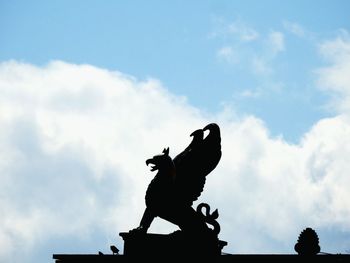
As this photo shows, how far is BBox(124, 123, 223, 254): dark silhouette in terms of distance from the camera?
16219mm

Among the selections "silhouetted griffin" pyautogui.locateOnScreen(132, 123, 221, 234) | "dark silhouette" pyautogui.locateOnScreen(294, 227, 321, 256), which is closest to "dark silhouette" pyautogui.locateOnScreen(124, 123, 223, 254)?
"silhouetted griffin" pyautogui.locateOnScreen(132, 123, 221, 234)

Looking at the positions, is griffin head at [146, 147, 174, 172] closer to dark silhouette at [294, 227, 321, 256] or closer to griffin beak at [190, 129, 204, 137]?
griffin beak at [190, 129, 204, 137]

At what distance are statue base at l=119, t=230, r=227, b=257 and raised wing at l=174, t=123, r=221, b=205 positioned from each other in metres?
0.98

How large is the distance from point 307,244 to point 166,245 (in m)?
3.20

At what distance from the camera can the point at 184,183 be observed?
16.7 meters

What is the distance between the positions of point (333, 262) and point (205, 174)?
3.71 meters

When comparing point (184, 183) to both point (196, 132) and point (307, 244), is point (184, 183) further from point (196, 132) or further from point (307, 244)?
point (307, 244)

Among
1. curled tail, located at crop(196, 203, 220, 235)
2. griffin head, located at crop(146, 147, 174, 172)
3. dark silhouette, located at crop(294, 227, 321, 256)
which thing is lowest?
dark silhouette, located at crop(294, 227, 321, 256)

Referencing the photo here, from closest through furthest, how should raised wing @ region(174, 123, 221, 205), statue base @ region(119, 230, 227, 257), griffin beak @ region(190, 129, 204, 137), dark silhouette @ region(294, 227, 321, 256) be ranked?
dark silhouette @ region(294, 227, 321, 256) → statue base @ region(119, 230, 227, 257) → raised wing @ region(174, 123, 221, 205) → griffin beak @ region(190, 129, 204, 137)

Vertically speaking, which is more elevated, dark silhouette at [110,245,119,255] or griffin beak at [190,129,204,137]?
griffin beak at [190,129,204,137]

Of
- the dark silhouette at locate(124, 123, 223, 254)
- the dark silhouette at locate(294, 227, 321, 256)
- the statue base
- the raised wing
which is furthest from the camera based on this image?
the raised wing

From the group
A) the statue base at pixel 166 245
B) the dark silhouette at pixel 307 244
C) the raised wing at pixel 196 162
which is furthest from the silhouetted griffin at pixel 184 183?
the dark silhouette at pixel 307 244

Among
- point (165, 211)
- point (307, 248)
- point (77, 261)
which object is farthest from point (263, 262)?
point (77, 261)

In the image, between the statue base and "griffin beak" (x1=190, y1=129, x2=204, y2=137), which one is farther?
"griffin beak" (x1=190, y1=129, x2=204, y2=137)
